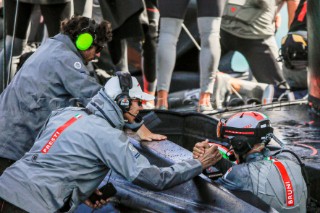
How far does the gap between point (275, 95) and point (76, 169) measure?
458 cm

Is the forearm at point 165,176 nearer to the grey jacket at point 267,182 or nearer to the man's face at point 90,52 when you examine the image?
the grey jacket at point 267,182

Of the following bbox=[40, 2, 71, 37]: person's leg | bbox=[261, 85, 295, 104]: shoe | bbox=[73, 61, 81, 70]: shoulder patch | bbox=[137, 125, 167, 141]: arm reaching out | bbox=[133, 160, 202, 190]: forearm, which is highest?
bbox=[73, 61, 81, 70]: shoulder patch

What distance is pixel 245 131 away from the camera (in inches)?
199

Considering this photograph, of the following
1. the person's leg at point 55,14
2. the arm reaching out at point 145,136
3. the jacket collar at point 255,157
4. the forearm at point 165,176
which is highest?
the person's leg at point 55,14

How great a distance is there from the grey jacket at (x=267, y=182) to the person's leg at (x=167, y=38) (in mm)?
2545

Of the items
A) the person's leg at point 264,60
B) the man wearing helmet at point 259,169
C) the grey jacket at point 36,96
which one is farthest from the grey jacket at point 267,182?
the person's leg at point 264,60

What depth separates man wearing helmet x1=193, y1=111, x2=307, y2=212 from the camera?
16.1 feet

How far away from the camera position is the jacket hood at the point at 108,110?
4.59m

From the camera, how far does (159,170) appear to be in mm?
4492

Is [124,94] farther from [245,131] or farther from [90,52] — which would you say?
[90,52]

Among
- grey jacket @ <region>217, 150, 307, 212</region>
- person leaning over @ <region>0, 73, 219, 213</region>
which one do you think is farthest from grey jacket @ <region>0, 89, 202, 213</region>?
grey jacket @ <region>217, 150, 307, 212</region>

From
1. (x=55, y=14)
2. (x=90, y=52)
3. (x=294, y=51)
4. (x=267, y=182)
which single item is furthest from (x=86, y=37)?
(x=294, y=51)

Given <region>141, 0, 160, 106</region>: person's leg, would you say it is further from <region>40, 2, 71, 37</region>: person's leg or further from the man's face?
the man's face

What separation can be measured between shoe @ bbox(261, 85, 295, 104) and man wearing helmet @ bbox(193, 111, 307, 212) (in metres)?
3.46
